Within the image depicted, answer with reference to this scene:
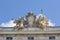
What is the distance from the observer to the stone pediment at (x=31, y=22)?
141 feet

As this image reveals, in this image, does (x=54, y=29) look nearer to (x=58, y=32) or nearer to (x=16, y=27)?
(x=58, y=32)

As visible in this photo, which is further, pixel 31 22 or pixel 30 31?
pixel 31 22

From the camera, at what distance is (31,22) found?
44.0m

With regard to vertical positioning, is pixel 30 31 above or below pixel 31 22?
below

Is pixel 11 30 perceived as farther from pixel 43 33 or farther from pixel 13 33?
pixel 43 33

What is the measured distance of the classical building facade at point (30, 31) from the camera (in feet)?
139

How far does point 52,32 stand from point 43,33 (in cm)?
140

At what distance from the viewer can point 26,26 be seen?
43375mm

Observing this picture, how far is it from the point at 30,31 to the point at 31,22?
192 cm

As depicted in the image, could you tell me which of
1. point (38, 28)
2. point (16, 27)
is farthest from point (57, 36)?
point (16, 27)

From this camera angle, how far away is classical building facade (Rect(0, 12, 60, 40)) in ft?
139

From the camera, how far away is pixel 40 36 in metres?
42.6

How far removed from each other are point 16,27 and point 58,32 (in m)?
6.58

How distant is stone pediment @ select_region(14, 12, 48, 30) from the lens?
4312 centimetres
